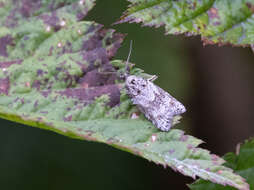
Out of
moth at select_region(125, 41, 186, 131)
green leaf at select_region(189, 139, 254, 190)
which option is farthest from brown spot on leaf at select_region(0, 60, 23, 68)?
green leaf at select_region(189, 139, 254, 190)

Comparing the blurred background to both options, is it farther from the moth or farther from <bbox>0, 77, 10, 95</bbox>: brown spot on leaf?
<bbox>0, 77, 10, 95</bbox>: brown spot on leaf

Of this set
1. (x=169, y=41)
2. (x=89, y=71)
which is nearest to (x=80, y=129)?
(x=89, y=71)

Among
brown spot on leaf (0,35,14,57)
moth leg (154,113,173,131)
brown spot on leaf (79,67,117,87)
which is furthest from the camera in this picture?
brown spot on leaf (0,35,14,57)

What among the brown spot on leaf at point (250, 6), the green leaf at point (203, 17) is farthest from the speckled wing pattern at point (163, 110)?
the brown spot on leaf at point (250, 6)

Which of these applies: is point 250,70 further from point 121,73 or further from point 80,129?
point 80,129

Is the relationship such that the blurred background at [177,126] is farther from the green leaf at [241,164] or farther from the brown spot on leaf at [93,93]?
the green leaf at [241,164]

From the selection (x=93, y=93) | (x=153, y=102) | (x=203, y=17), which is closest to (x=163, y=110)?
(x=153, y=102)
